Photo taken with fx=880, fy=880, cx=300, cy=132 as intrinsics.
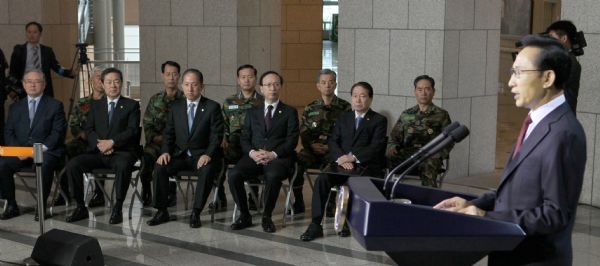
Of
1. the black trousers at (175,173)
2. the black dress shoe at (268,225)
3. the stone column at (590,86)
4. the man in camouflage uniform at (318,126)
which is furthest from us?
the stone column at (590,86)

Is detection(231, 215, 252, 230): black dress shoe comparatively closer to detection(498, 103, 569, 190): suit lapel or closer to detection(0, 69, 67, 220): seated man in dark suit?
detection(0, 69, 67, 220): seated man in dark suit

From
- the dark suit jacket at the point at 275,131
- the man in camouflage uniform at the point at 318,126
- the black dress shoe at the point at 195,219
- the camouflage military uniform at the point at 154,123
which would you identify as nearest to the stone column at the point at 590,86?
the man in camouflage uniform at the point at 318,126

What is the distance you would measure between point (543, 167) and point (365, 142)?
4633 millimetres

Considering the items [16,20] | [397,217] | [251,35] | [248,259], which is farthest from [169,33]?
[397,217]

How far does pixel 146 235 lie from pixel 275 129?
144 centimetres

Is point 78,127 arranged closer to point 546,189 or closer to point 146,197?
point 146,197

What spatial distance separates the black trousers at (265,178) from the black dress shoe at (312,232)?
473 millimetres

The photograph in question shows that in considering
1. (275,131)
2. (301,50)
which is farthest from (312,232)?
(301,50)

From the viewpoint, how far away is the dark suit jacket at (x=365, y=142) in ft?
24.2

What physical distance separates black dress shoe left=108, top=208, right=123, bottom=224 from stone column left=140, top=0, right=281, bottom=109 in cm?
339

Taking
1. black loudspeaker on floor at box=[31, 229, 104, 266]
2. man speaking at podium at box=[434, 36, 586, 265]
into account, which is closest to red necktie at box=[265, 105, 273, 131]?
black loudspeaker on floor at box=[31, 229, 104, 266]

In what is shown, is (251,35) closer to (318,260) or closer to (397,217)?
(318,260)

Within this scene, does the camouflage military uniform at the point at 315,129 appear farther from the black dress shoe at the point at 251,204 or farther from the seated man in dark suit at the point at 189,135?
the seated man in dark suit at the point at 189,135

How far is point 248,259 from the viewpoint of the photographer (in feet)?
20.7
